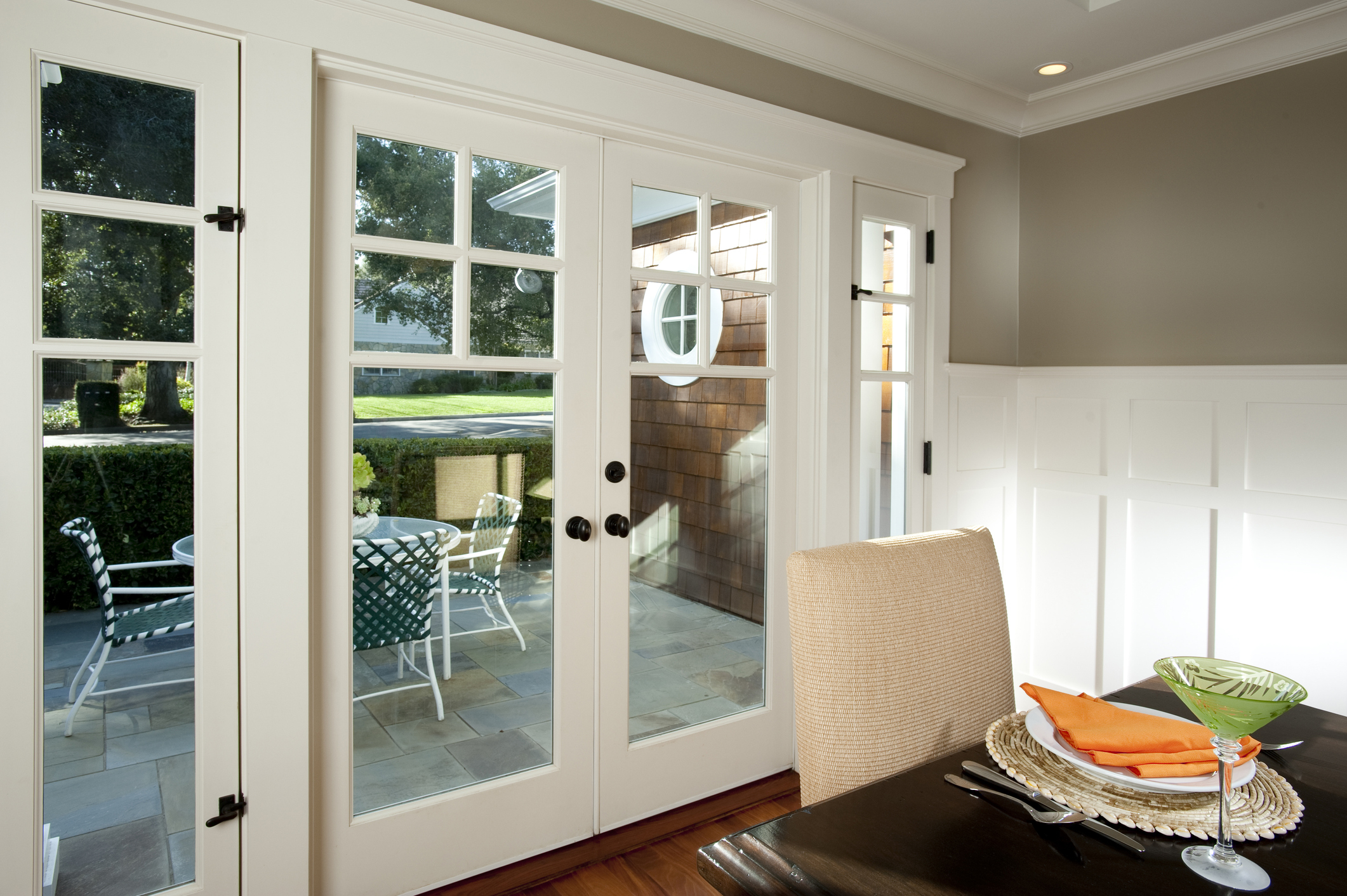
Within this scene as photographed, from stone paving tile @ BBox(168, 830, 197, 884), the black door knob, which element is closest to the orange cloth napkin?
the black door knob

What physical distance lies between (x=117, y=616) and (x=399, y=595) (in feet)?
2.00

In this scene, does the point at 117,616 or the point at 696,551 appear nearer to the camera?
the point at 117,616

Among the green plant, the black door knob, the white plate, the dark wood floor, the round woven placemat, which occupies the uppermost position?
the green plant

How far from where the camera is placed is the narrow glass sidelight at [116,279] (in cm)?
161

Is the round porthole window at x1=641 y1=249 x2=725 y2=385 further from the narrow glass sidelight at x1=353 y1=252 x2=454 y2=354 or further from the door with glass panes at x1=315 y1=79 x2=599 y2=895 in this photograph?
the narrow glass sidelight at x1=353 y1=252 x2=454 y2=354

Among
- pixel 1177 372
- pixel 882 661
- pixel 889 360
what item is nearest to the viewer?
pixel 882 661

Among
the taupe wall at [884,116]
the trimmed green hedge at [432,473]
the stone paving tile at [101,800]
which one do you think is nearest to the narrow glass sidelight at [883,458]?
the taupe wall at [884,116]

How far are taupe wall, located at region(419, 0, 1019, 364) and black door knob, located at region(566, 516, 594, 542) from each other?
3.97ft

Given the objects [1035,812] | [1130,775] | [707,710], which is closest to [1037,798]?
[1035,812]

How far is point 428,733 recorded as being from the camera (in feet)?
6.88

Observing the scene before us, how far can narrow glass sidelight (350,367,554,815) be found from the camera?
202 centimetres

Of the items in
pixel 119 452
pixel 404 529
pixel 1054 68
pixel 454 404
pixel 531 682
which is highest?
pixel 1054 68

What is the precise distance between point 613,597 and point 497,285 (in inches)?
38.5

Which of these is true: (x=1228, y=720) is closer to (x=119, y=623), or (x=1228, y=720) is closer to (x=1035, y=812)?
(x=1035, y=812)
